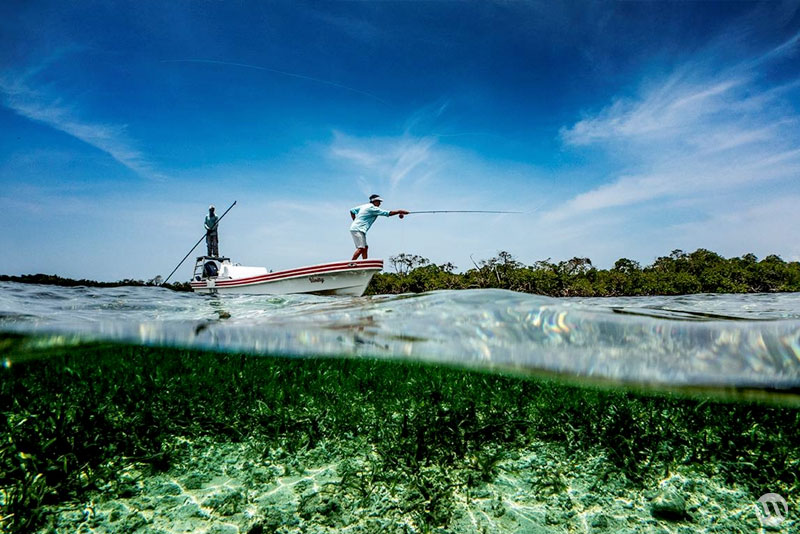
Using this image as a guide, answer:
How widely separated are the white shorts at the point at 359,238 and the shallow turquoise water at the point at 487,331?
20.2ft

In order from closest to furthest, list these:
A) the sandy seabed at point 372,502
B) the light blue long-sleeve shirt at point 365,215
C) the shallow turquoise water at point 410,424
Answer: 1. the sandy seabed at point 372,502
2. the shallow turquoise water at point 410,424
3. the light blue long-sleeve shirt at point 365,215

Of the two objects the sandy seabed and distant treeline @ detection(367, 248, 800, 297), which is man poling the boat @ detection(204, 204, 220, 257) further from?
the sandy seabed

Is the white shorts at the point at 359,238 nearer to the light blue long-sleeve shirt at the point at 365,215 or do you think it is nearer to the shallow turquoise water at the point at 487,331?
the light blue long-sleeve shirt at the point at 365,215

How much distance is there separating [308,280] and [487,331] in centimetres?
1119

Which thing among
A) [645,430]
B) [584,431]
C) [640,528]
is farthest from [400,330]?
[640,528]

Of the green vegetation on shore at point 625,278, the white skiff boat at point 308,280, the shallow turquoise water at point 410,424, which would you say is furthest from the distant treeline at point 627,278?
the shallow turquoise water at point 410,424

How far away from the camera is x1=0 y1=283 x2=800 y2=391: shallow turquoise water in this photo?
6.64 meters

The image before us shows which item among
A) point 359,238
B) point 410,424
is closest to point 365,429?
point 410,424

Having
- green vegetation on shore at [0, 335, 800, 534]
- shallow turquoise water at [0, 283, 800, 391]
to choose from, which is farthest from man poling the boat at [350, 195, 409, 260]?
green vegetation on shore at [0, 335, 800, 534]

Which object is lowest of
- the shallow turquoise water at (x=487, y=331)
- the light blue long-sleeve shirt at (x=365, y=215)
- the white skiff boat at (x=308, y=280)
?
the shallow turquoise water at (x=487, y=331)

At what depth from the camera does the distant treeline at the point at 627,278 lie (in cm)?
2544

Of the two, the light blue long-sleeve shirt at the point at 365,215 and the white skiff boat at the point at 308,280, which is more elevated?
the light blue long-sleeve shirt at the point at 365,215

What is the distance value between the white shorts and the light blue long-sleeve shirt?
0.39 ft

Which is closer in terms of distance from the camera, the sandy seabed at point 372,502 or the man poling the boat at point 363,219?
the sandy seabed at point 372,502
